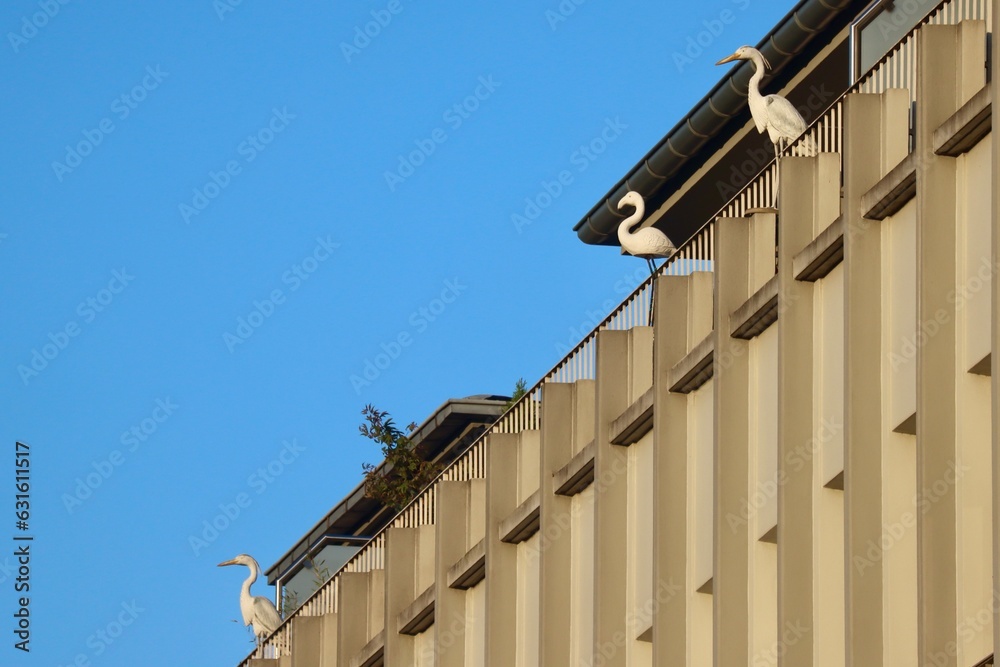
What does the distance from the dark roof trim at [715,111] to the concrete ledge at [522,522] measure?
8063mm

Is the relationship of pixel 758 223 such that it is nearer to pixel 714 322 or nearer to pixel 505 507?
pixel 714 322

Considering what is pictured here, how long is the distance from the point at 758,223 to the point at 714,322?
1.22 metres

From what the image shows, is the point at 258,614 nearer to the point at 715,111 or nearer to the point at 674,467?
the point at 715,111

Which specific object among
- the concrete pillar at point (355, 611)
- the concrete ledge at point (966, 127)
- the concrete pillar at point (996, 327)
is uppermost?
the concrete pillar at point (355, 611)

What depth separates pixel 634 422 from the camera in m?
24.7

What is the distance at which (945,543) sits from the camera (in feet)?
56.3

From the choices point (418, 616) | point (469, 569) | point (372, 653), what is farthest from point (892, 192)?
point (372, 653)

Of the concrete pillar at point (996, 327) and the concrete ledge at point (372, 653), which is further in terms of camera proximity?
the concrete ledge at point (372, 653)

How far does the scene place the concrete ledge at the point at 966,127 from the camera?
17.5 metres

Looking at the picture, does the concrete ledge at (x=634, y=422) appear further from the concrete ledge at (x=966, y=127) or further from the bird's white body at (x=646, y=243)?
the concrete ledge at (x=966, y=127)

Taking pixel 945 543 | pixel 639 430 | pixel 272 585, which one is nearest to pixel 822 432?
pixel 945 543

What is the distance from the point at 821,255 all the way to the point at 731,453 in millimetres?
2785

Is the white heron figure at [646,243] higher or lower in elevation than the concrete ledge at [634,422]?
higher

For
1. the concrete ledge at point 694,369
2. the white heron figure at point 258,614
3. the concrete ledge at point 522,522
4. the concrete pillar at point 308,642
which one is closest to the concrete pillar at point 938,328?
the concrete ledge at point 694,369
